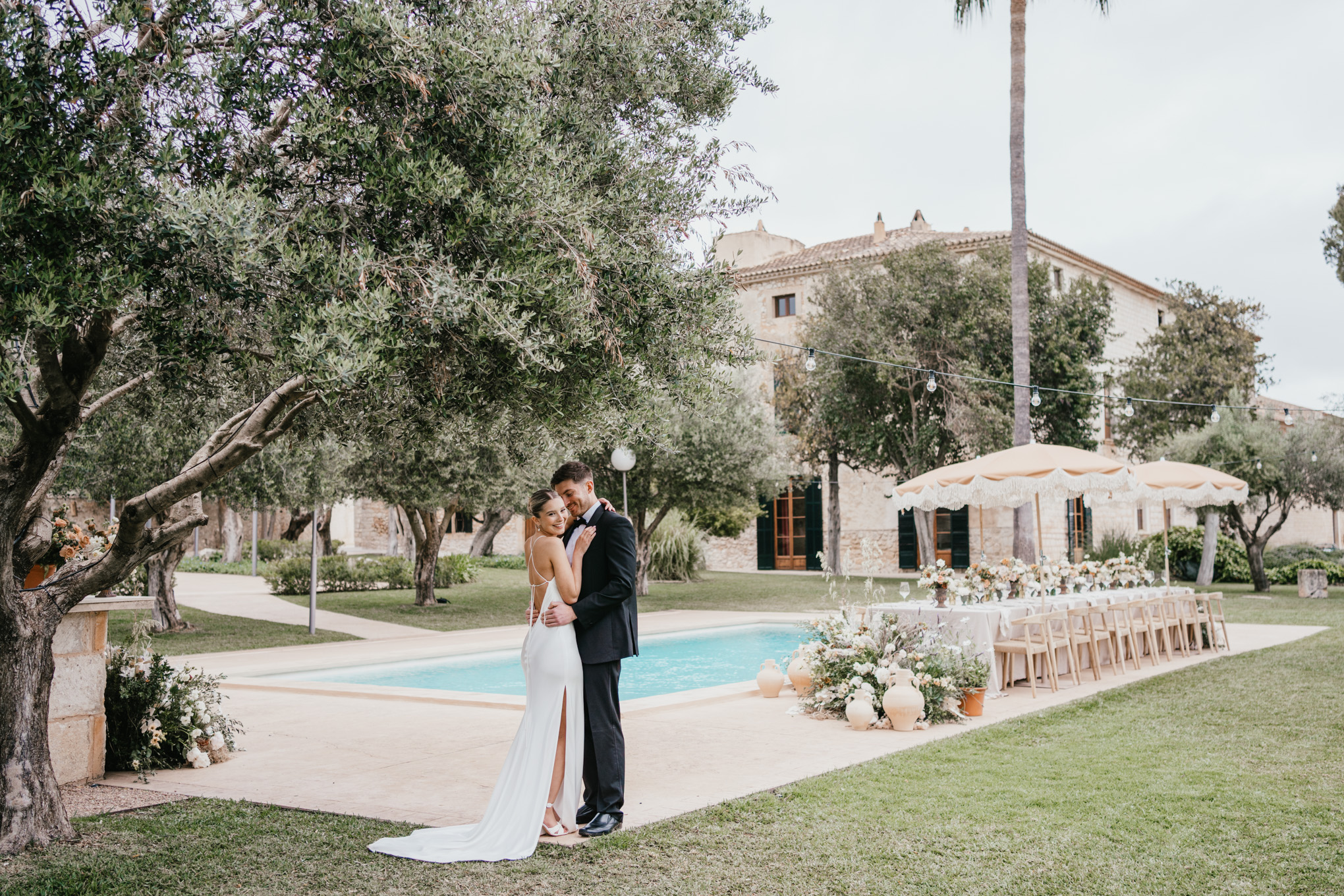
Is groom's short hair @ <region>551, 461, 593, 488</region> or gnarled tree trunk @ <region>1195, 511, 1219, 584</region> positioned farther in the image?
gnarled tree trunk @ <region>1195, 511, 1219, 584</region>

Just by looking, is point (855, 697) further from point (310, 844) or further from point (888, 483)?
point (888, 483)

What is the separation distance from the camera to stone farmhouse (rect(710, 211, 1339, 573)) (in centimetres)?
3078

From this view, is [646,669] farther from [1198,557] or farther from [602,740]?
[1198,557]

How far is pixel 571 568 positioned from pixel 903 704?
3896mm

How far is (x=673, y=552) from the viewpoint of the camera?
2847 centimetres

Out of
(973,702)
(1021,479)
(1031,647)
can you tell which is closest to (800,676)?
(973,702)

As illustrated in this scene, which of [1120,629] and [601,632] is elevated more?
[601,632]

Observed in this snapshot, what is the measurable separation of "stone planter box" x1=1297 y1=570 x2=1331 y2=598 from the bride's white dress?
22.2m

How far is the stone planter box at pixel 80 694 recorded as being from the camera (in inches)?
234

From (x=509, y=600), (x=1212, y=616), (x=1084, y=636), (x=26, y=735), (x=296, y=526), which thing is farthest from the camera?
(x=296, y=526)

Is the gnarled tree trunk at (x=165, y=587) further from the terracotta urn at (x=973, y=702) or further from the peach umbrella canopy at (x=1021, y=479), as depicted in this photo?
the terracotta urn at (x=973, y=702)

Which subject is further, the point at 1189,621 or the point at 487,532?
the point at 487,532

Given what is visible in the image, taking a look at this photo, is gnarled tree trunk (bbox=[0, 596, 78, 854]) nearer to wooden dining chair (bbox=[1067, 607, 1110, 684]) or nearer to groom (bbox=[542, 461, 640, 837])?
groom (bbox=[542, 461, 640, 837])

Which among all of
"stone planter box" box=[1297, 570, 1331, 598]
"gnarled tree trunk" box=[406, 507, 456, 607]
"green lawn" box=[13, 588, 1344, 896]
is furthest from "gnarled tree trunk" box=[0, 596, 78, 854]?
"stone planter box" box=[1297, 570, 1331, 598]
